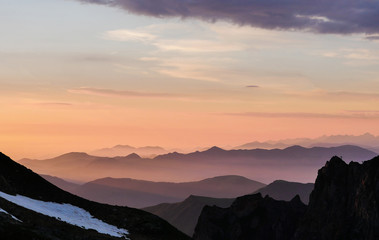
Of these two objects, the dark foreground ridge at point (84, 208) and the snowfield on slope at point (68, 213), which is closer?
the snowfield on slope at point (68, 213)

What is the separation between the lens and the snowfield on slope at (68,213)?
75.2 meters

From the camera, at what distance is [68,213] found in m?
84.4

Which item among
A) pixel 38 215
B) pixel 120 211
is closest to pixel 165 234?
pixel 120 211

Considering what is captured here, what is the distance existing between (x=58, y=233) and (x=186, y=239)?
1191 inches

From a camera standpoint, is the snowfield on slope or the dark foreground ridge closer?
the snowfield on slope

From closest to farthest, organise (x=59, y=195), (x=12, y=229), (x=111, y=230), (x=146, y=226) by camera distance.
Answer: (x=12, y=229)
(x=111, y=230)
(x=146, y=226)
(x=59, y=195)

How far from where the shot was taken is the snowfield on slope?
75.2 m

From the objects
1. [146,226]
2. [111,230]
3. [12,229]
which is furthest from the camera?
[146,226]

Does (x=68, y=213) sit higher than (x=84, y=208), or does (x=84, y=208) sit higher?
(x=84, y=208)

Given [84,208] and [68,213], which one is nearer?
[68,213]

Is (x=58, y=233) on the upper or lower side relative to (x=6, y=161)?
lower

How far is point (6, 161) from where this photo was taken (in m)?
95.8

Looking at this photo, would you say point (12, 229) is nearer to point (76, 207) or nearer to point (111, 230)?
point (111, 230)

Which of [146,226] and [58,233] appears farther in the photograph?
[146,226]
